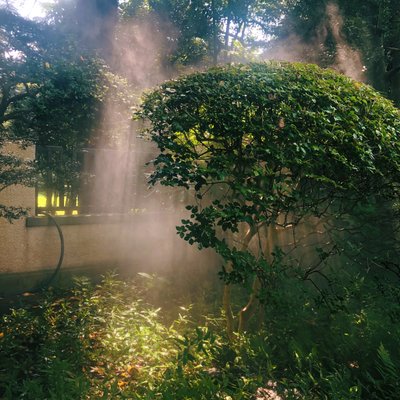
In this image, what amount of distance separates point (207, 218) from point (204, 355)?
67.3 inches

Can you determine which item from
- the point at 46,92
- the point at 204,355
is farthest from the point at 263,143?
the point at 46,92

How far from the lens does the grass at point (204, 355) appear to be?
9.98 feet

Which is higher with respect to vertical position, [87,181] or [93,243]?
[87,181]

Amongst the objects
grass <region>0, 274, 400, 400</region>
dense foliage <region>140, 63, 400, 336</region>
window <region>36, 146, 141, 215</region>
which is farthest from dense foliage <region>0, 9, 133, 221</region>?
grass <region>0, 274, 400, 400</region>

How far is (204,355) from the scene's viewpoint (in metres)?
3.89

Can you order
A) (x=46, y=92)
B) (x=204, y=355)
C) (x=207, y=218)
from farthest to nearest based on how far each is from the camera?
(x=46, y=92)
(x=204, y=355)
(x=207, y=218)

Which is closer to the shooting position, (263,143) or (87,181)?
(263,143)

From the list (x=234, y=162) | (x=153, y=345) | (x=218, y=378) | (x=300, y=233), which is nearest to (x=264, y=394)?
(x=218, y=378)

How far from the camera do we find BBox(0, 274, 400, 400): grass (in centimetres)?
304

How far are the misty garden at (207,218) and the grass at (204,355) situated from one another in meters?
0.02

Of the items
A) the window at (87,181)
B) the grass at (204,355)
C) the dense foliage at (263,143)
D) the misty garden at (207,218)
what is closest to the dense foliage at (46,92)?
the misty garden at (207,218)

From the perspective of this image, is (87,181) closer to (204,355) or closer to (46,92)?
(46,92)

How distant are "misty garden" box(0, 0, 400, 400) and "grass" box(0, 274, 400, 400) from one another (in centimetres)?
2

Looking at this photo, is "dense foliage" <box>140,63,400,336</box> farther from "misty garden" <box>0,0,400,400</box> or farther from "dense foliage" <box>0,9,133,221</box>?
"dense foliage" <box>0,9,133,221</box>
